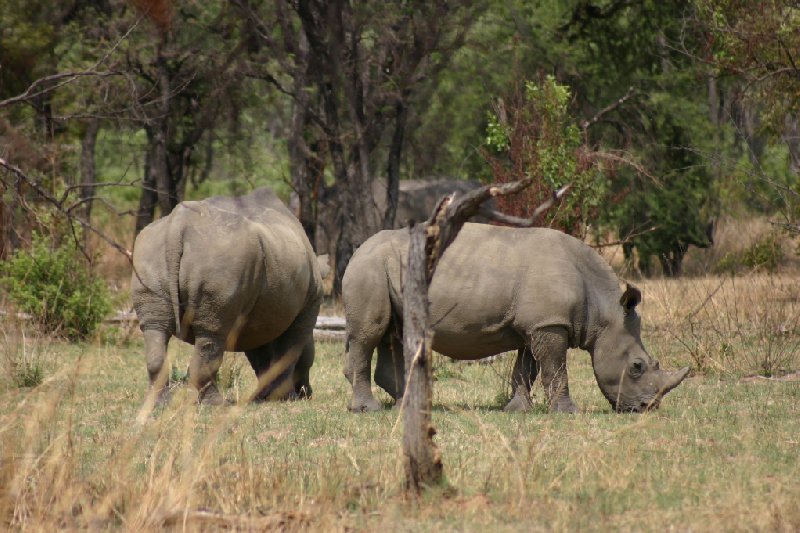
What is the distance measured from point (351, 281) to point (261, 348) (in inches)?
91.3

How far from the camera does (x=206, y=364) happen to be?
998cm

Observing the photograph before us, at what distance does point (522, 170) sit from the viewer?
16.1m

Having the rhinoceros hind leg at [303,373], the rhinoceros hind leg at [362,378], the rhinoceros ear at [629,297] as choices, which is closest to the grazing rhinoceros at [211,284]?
the rhinoceros hind leg at [303,373]

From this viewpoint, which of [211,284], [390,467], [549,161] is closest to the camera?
[390,467]

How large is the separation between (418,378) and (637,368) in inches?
143

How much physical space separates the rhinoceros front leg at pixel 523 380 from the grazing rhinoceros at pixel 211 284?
1.83m

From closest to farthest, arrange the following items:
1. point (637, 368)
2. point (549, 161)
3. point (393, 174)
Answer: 1. point (637, 368)
2. point (549, 161)
3. point (393, 174)

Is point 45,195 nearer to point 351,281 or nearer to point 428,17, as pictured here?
point 351,281

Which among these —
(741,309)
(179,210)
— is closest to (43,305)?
(179,210)

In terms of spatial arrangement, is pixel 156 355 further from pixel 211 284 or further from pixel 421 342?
pixel 421 342

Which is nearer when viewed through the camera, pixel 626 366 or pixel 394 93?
pixel 626 366

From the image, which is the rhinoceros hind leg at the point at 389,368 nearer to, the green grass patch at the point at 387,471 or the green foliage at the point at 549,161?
the green grass patch at the point at 387,471

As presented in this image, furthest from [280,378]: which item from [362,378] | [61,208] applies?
[61,208]

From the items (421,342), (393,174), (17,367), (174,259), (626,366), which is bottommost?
(17,367)
